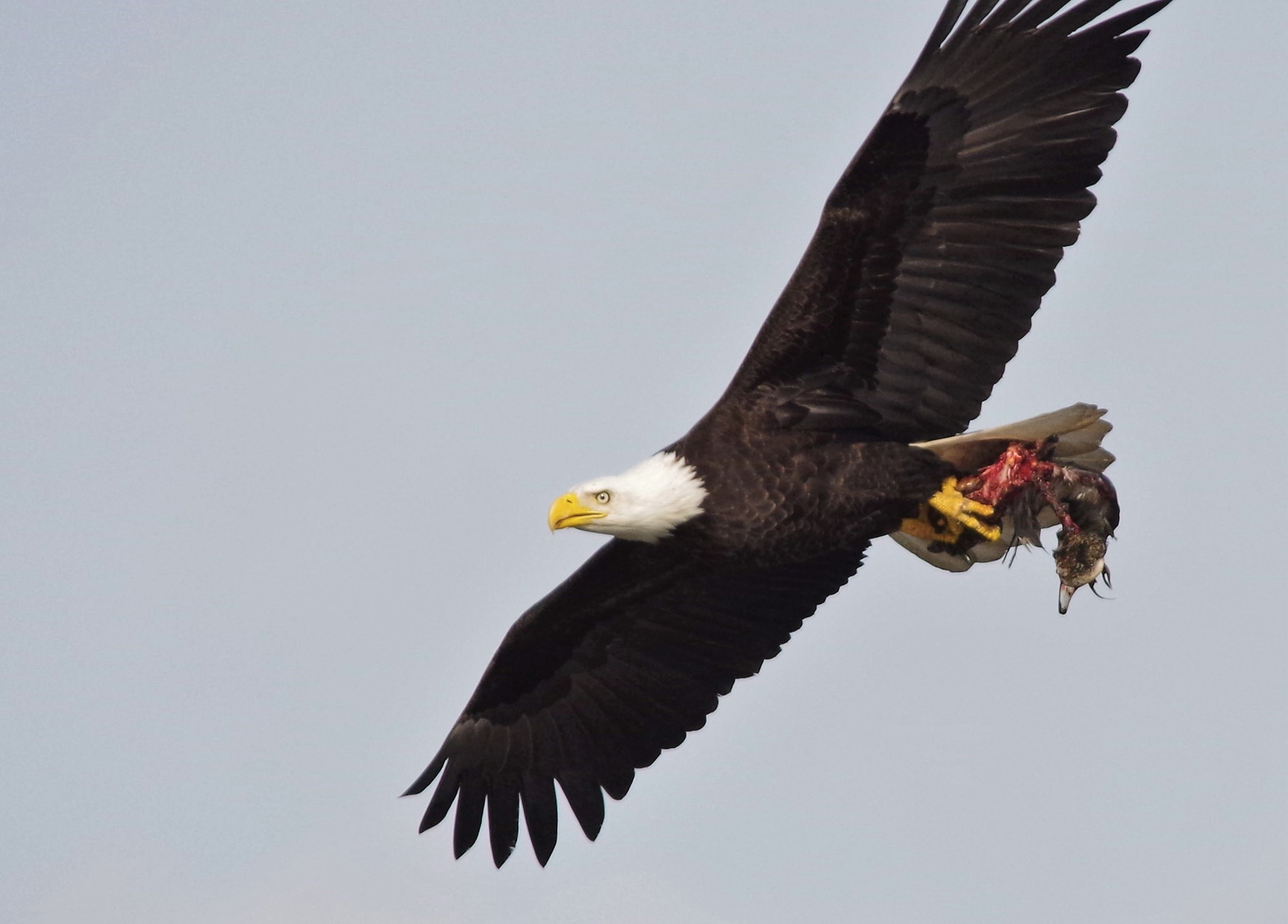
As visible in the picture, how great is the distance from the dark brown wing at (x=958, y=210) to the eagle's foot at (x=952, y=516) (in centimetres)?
57

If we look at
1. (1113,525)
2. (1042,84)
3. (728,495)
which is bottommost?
(1113,525)

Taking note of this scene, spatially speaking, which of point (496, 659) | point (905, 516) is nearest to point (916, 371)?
point (905, 516)

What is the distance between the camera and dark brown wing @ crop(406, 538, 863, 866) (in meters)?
11.9

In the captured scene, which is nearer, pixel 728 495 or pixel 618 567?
pixel 728 495

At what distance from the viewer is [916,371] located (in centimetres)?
1045

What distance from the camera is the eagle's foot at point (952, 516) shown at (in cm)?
1043

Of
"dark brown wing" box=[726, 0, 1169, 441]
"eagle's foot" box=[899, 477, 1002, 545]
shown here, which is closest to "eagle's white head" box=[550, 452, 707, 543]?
"dark brown wing" box=[726, 0, 1169, 441]

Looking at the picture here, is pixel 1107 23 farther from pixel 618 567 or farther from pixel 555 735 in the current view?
pixel 555 735

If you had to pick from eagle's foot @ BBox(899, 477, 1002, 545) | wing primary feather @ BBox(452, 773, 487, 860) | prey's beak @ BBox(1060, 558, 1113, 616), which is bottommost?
prey's beak @ BBox(1060, 558, 1113, 616)

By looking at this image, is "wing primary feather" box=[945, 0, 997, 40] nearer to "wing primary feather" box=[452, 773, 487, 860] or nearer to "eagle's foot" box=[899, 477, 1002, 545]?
"eagle's foot" box=[899, 477, 1002, 545]

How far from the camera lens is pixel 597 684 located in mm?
12273

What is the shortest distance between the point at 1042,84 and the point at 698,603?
3667 mm

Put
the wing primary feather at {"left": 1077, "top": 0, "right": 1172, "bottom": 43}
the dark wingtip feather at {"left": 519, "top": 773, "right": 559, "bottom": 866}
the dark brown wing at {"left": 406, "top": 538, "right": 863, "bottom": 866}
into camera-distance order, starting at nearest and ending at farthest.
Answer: the wing primary feather at {"left": 1077, "top": 0, "right": 1172, "bottom": 43}
the dark brown wing at {"left": 406, "top": 538, "right": 863, "bottom": 866}
the dark wingtip feather at {"left": 519, "top": 773, "right": 559, "bottom": 866}

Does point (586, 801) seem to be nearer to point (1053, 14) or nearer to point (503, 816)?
point (503, 816)
